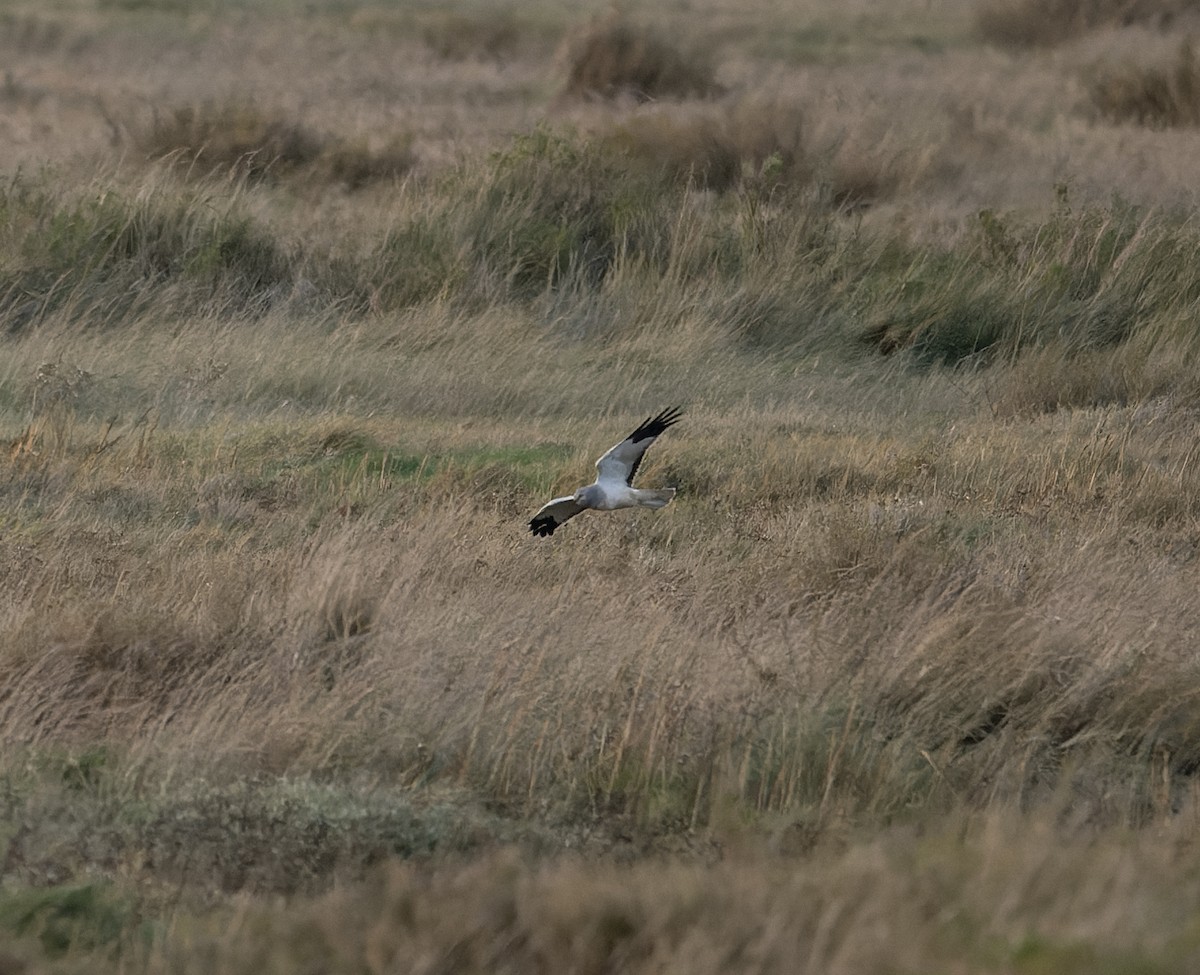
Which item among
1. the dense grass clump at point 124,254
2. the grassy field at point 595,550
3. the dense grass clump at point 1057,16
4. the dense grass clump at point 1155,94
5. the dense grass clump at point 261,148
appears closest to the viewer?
the grassy field at point 595,550

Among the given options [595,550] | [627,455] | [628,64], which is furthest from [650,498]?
[628,64]

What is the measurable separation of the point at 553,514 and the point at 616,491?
291 millimetres

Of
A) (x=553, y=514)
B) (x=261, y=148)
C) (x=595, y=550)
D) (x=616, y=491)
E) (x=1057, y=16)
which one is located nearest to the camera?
(x=616, y=491)

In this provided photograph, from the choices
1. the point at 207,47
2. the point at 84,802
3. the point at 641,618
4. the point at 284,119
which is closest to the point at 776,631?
the point at 641,618

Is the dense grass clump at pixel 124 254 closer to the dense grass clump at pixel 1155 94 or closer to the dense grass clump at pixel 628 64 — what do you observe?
the dense grass clump at pixel 628 64

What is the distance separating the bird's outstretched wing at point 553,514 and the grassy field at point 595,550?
0.19m

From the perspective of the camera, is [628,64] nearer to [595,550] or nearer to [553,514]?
[595,550]

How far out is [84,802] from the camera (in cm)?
503

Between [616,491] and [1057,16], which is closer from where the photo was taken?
[616,491]

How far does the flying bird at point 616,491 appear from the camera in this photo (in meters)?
6.77

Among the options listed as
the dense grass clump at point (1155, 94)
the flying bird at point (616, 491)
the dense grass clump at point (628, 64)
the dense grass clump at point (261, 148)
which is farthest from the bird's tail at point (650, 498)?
the dense grass clump at point (628, 64)

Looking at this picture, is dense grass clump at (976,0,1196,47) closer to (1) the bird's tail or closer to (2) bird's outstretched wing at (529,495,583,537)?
(2) bird's outstretched wing at (529,495,583,537)

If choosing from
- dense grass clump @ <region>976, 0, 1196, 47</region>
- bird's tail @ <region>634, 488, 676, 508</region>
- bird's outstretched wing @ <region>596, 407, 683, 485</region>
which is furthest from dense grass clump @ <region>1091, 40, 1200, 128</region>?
bird's tail @ <region>634, 488, 676, 508</region>

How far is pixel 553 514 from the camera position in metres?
6.94
